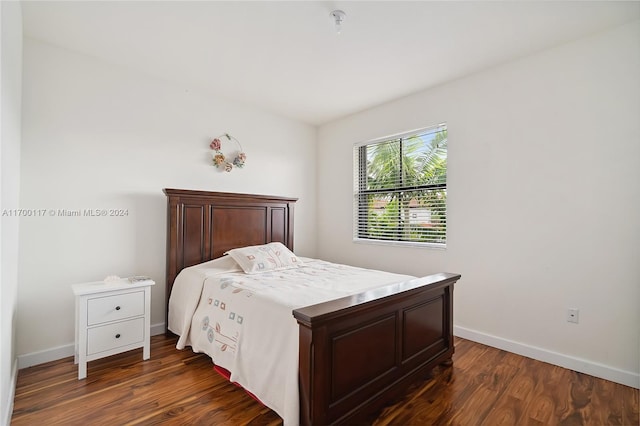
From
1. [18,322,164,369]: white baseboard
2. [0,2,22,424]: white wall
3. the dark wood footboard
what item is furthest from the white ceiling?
[18,322,164,369]: white baseboard

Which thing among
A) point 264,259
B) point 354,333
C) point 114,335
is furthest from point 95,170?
point 354,333

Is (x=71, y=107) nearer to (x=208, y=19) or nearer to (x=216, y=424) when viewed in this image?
(x=208, y=19)

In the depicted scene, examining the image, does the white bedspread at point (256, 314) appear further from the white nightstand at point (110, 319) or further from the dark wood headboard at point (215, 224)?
the white nightstand at point (110, 319)

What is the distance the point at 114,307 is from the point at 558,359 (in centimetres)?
347

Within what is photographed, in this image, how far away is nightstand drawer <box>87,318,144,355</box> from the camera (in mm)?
2240

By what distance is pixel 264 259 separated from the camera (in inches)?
119

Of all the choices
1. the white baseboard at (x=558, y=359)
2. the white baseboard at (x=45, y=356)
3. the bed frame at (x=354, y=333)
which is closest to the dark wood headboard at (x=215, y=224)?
the bed frame at (x=354, y=333)

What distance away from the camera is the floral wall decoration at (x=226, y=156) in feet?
11.3

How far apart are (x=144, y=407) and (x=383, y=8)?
293 cm

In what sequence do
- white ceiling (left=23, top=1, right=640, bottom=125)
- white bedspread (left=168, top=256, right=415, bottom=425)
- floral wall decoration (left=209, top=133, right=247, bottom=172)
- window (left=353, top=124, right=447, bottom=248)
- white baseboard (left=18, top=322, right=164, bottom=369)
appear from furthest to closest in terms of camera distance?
floral wall decoration (left=209, top=133, right=247, bottom=172) → window (left=353, top=124, right=447, bottom=248) → white baseboard (left=18, top=322, right=164, bottom=369) → white ceiling (left=23, top=1, right=640, bottom=125) → white bedspread (left=168, top=256, right=415, bottom=425)

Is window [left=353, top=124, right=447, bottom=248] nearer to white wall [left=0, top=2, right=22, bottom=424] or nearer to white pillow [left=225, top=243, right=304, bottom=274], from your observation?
white pillow [left=225, top=243, right=304, bottom=274]

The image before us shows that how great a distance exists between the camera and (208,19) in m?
2.19

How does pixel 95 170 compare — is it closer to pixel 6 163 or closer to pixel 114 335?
pixel 6 163

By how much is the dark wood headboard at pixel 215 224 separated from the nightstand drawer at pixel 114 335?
537 millimetres
